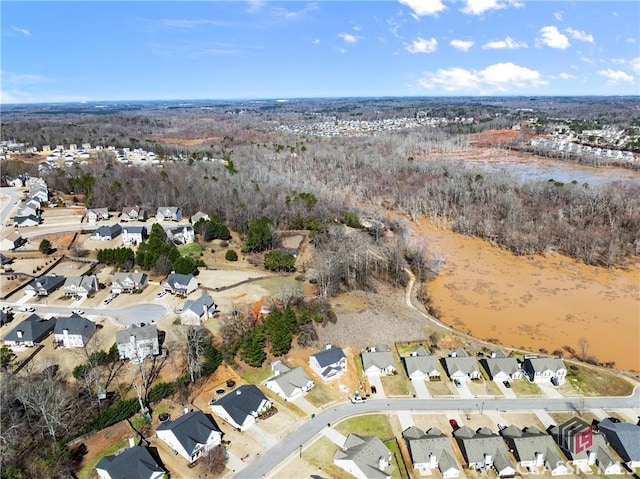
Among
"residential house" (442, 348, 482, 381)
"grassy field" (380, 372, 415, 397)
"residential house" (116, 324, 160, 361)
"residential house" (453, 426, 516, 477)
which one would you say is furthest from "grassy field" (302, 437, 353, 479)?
"residential house" (116, 324, 160, 361)

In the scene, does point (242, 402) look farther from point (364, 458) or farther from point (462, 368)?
point (462, 368)

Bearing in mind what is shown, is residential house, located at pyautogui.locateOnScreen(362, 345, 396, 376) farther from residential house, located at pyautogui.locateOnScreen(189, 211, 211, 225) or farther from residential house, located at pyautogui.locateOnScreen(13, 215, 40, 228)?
residential house, located at pyautogui.locateOnScreen(13, 215, 40, 228)

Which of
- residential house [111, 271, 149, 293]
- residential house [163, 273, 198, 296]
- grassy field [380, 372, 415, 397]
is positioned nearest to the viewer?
grassy field [380, 372, 415, 397]

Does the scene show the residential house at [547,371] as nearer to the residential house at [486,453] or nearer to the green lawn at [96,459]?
the residential house at [486,453]

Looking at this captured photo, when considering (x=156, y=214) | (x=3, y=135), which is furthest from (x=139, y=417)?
(x=3, y=135)

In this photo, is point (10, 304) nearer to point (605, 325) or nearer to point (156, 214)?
point (156, 214)

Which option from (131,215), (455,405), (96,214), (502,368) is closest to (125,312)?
(455,405)

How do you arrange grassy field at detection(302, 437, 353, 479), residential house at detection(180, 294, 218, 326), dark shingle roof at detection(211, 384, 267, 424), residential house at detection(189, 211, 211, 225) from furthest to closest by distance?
residential house at detection(189, 211, 211, 225), residential house at detection(180, 294, 218, 326), dark shingle roof at detection(211, 384, 267, 424), grassy field at detection(302, 437, 353, 479)
